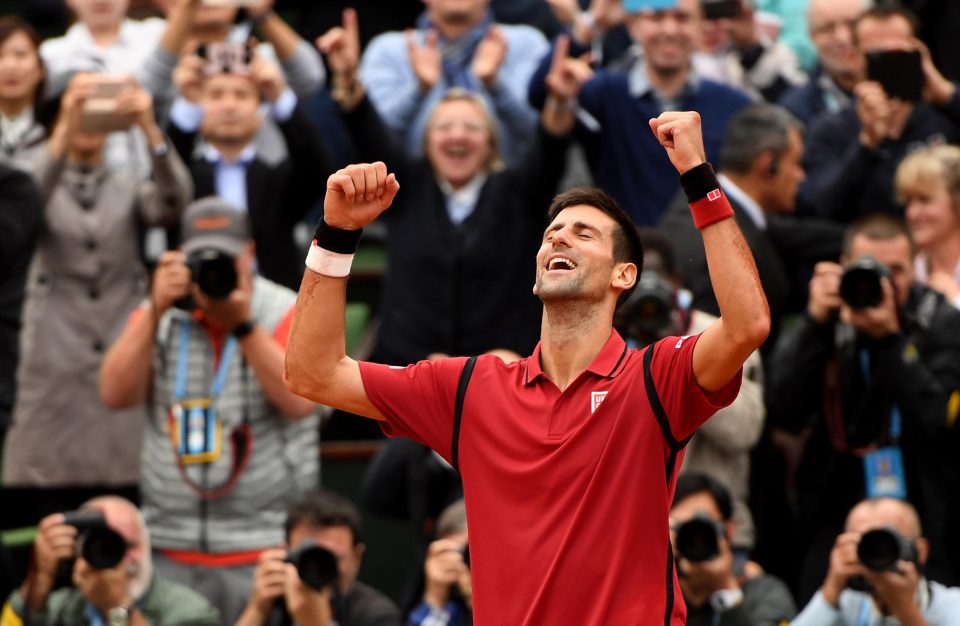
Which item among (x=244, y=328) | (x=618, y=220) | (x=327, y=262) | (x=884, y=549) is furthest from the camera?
(x=244, y=328)

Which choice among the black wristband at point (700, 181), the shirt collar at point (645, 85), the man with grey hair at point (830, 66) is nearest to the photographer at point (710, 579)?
the black wristband at point (700, 181)

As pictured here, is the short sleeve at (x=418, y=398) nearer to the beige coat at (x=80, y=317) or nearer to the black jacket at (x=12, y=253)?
the black jacket at (x=12, y=253)

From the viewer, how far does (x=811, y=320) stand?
23.2ft

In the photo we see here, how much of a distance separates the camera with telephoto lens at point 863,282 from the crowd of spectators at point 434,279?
1cm

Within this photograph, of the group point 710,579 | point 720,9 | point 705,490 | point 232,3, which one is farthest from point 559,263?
point 720,9

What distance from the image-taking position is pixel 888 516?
6.70 meters

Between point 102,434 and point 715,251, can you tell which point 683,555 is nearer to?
point 715,251

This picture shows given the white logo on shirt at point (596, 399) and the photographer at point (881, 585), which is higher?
the white logo on shirt at point (596, 399)

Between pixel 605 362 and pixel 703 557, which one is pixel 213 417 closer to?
pixel 703 557

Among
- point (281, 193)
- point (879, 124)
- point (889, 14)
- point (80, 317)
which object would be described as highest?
point (889, 14)

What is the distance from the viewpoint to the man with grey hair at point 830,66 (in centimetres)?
932

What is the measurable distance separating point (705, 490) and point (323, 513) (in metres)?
1.42

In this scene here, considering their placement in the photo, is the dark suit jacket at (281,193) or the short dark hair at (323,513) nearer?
the short dark hair at (323,513)

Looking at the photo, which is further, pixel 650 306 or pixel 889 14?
pixel 889 14
